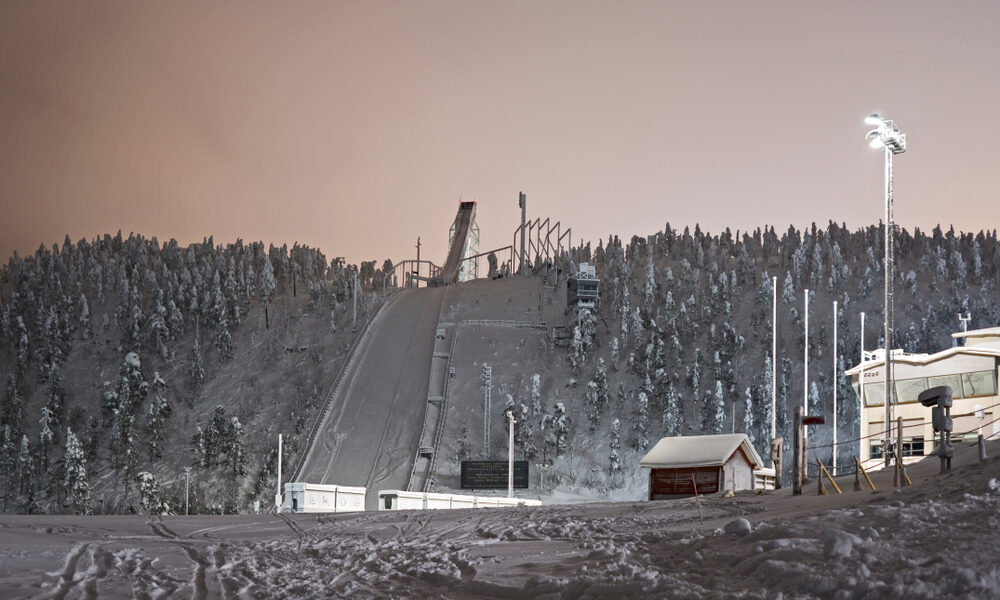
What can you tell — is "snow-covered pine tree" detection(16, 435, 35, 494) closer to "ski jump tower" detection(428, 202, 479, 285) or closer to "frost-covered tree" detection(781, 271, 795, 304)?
"ski jump tower" detection(428, 202, 479, 285)

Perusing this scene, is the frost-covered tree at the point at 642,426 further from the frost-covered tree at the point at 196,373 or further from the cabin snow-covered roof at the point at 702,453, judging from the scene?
the frost-covered tree at the point at 196,373

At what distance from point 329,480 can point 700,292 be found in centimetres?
4627

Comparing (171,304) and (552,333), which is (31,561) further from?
(171,304)

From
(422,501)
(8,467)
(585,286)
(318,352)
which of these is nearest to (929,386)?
(422,501)

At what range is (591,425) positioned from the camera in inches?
2803

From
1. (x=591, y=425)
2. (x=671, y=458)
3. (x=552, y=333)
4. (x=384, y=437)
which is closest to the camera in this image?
(x=671, y=458)

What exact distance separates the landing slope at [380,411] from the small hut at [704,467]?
22831mm

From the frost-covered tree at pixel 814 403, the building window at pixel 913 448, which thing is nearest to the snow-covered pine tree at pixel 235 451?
the frost-covered tree at pixel 814 403

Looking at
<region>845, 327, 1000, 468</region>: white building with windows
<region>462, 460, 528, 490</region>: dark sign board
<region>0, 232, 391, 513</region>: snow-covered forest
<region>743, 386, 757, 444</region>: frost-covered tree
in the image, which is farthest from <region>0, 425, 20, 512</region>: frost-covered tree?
<region>845, 327, 1000, 468</region>: white building with windows

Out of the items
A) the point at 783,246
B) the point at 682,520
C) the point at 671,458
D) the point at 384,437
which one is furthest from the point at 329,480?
the point at 783,246

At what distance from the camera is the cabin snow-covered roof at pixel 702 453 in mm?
33531

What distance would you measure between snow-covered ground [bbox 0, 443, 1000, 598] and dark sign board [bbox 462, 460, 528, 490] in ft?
116

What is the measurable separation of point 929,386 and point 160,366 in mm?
73923

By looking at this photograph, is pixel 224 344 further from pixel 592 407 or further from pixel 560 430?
pixel 560 430
